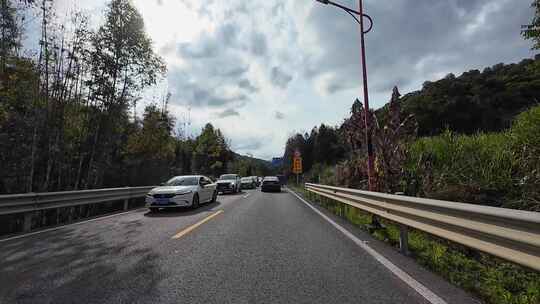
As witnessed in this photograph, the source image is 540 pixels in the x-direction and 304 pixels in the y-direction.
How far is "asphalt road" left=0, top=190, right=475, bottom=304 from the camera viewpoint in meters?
3.07

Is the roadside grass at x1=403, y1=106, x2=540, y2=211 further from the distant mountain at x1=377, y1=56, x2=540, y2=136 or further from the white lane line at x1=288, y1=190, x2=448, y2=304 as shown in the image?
the distant mountain at x1=377, y1=56, x2=540, y2=136

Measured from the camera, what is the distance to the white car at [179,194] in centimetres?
1042

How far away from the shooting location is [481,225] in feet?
9.46

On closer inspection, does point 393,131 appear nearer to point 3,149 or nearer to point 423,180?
point 423,180

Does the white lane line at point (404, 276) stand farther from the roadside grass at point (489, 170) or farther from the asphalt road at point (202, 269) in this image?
the roadside grass at point (489, 170)

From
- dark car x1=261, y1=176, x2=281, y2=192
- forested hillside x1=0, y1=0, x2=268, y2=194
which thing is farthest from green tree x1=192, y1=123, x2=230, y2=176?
forested hillside x1=0, y1=0, x2=268, y2=194

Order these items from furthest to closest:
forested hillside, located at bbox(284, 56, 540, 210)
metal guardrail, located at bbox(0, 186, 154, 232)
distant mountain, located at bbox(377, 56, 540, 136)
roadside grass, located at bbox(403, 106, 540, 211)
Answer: distant mountain, located at bbox(377, 56, 540, 136) → metal guardrail, located at bbox(0, 186, 154, 232) → forested hillside, located at bbox(284, 56, 540, 210) → roadside grass, located at bbox(403, 106, 540, 211)

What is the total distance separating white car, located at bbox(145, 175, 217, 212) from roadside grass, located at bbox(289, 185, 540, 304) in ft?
23.5

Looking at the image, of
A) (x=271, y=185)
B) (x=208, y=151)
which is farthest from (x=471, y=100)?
(x=208, y=151)

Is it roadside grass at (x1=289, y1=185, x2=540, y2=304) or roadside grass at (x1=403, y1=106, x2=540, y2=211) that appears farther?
roadside grass at (x1=403, y1=106, x2=540, y2=211)

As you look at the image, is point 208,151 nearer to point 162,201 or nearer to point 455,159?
point 162,201

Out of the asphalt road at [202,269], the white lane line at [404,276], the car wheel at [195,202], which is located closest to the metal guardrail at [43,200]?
the asphalt road at [202,269]

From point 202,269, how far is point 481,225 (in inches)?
132

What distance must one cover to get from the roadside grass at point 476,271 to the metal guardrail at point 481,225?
517mm
